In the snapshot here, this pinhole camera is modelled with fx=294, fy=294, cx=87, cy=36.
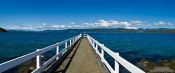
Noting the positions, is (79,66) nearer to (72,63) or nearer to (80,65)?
(80,65)

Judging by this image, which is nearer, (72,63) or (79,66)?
(79,66)

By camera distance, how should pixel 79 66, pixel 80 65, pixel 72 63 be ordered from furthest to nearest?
pixel 72 63 < pixel 80 65 < pixel 79 66

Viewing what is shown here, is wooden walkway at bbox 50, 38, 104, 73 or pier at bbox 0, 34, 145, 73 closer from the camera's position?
pier at bbox 0, 34, 145, 73

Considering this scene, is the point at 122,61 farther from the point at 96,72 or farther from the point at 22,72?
the point at 22,72

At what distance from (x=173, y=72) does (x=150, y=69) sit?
238 centimetres

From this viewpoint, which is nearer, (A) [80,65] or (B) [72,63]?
(A) [80,65]

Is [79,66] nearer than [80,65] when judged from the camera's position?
Yes

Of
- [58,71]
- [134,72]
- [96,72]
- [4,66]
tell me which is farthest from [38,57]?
[134,72]

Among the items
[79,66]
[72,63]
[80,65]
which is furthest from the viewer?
[72,63]

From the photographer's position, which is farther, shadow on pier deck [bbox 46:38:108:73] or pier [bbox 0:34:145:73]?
shadow on pier deck [bbox 46:38:108:73]

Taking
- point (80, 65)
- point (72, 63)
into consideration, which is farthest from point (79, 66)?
point (72, 63)

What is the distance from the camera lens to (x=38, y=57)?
374 inches

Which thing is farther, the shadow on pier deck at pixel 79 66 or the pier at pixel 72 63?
the shadow on pier deck at pixel 79 66

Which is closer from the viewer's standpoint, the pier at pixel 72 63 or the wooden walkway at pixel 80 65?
the pier at pixel 72 63
